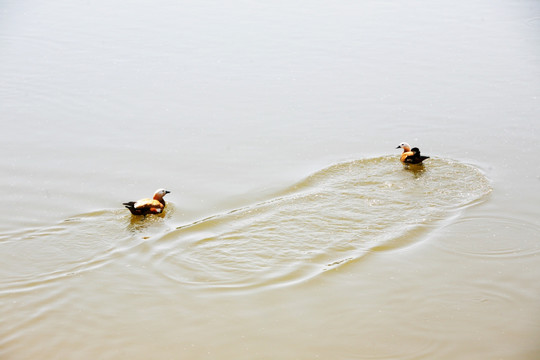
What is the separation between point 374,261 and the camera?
8.34m

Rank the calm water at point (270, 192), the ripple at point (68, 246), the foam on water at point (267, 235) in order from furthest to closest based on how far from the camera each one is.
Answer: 1. the foam on water at point (267, 235)
2. the ripple at point (68, 246)
3. the calm water at point (270, 192)

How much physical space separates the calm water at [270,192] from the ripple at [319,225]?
4 centimetres

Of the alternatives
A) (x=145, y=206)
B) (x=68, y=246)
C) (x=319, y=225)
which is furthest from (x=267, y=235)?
(x=68, y=246)

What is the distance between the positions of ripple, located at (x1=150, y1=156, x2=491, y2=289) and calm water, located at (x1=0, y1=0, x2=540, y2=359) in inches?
1.4

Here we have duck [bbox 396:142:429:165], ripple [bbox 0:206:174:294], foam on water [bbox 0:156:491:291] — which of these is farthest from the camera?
duck [bbox 396:142:429:165]

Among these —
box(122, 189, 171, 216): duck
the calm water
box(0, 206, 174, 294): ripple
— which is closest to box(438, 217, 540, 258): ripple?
the calm water

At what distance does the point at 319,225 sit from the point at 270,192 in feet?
3.95

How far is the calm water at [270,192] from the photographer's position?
7.12 metres

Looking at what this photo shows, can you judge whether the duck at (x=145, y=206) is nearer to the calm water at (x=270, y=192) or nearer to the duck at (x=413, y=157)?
the calm water at (x=270, y=192)

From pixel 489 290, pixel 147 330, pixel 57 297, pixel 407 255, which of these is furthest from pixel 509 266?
pixel 57 297

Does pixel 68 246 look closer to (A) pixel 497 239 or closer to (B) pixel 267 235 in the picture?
(B) pixel 267 235

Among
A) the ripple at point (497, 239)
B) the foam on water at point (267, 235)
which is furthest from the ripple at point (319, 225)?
the ripple at point (497, 239)

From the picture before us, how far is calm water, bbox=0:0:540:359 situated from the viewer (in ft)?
23.4

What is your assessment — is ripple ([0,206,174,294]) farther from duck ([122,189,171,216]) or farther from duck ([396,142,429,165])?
duck ([396,142,429,165])
